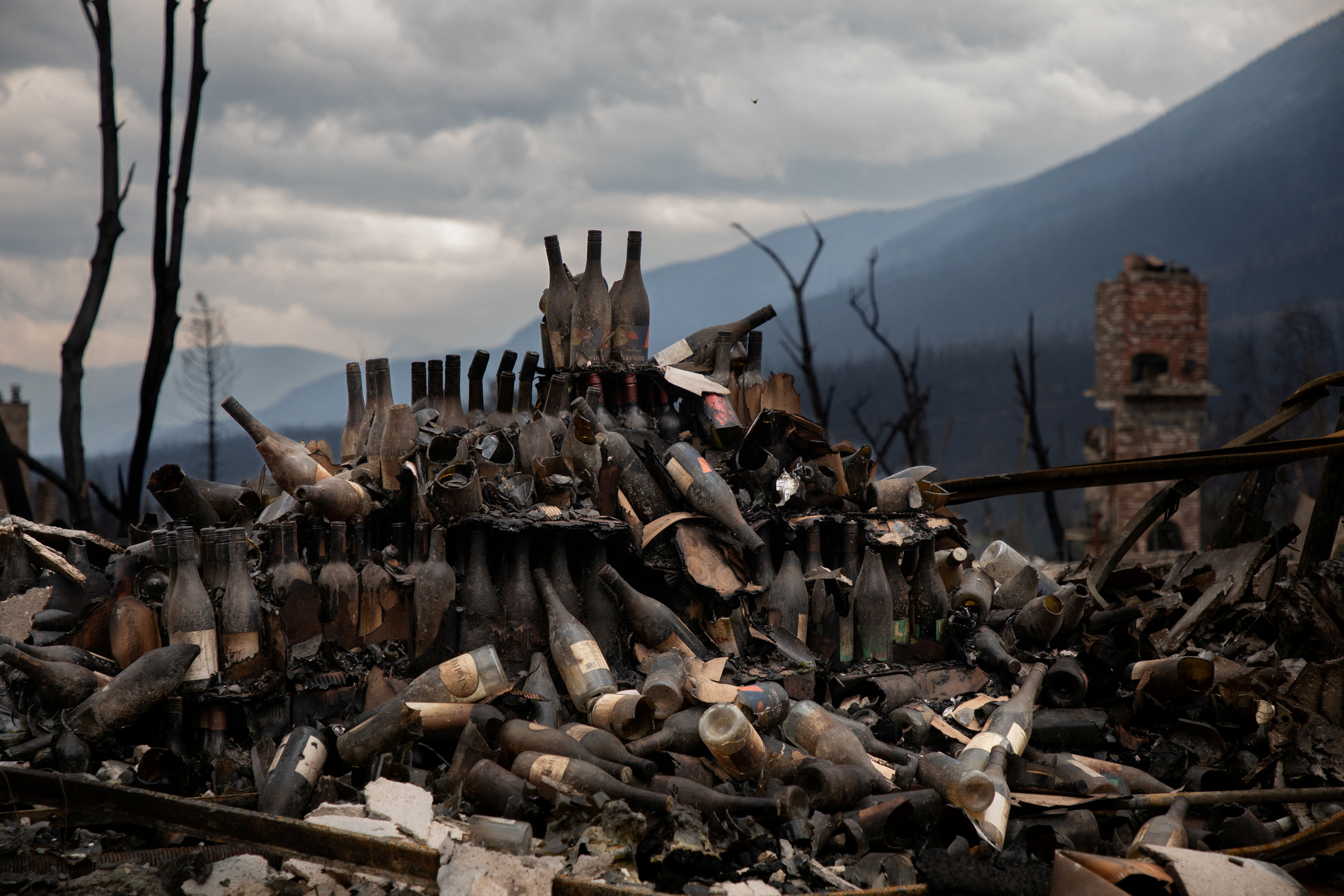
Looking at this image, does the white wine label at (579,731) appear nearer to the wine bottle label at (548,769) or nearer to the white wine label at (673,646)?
the wine bottle label at (548,769)

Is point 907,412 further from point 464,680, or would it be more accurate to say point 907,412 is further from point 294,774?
point 294,774

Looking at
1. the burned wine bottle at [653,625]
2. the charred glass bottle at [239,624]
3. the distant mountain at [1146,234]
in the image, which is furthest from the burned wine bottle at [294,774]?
the distant mountain at [1146,234]

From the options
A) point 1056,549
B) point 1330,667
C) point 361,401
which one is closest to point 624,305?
point 361,401

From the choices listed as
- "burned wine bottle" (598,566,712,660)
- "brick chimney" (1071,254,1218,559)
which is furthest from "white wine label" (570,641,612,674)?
"brick chimney" (1071,254,1218,559)

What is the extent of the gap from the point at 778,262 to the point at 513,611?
27.2ft

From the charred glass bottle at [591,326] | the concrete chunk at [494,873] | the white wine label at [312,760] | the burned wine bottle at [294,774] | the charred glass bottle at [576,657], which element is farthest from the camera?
the charred glass bottle at [591,326]

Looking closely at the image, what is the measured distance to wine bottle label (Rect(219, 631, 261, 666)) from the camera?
9.93 feet

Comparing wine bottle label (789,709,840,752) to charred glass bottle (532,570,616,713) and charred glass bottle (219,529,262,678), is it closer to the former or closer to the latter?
charred glass bottle (532,570,616,713)

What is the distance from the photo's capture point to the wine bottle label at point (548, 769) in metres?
2.71

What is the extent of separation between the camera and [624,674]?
352 cm

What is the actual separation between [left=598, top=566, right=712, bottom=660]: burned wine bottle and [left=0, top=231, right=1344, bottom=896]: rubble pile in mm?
13

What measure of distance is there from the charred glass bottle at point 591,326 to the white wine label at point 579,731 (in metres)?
1.89

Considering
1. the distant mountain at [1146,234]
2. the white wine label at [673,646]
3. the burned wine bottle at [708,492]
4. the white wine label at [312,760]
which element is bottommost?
the white wine label at [312,760]

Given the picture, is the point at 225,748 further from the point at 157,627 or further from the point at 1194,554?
→ the point at 1194,554
